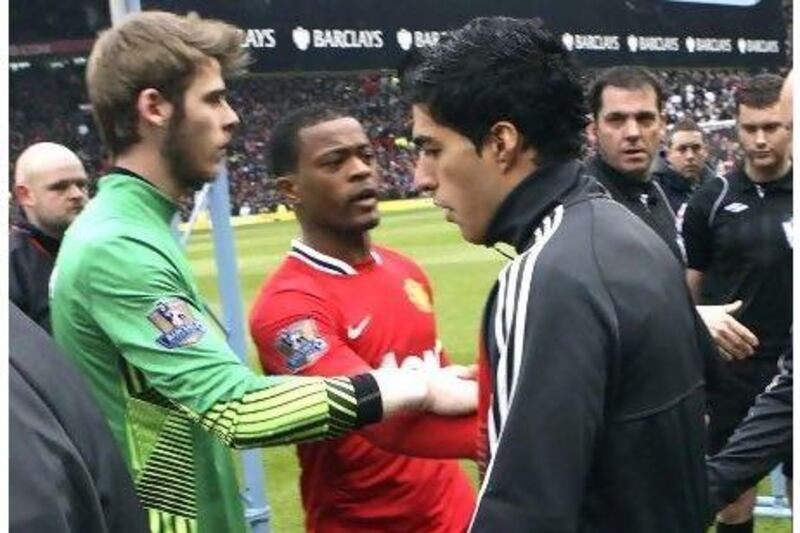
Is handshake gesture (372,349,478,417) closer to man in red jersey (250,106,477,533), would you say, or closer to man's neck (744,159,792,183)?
man in red jersey (250,106,477,533)

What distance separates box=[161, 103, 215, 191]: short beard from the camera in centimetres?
241

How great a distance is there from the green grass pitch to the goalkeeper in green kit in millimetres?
3797

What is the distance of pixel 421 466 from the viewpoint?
2920 mm

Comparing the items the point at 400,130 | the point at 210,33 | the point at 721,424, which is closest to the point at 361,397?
the point at 210,33

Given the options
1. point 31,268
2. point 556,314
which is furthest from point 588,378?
point 31,268

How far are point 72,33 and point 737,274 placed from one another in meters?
26.8

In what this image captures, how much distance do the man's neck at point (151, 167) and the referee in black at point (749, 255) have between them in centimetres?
311

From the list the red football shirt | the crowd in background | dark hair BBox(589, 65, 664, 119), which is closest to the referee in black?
dark hair BBox(589, 65, 664, 119)

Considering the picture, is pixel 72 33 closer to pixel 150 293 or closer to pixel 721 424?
pixel 721 424

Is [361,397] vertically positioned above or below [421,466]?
above

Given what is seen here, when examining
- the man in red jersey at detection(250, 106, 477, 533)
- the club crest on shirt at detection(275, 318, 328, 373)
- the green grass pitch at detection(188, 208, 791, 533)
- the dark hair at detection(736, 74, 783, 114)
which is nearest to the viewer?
the club crest on shirt at detection(275, 318, 328, 373)

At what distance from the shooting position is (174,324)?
2.22 meters

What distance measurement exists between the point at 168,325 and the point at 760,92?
405cm

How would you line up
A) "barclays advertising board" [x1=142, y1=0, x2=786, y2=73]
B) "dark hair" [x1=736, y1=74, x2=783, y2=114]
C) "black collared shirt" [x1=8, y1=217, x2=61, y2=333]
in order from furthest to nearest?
"barclays advertising board" [x1=142, y1=0, x2=786, y2=73] → "dark hair" [x1=736, y1=74, x2=783, y2=114] → "black collared shirt" [x1=8, y1=217, x2=61, y2=333]
